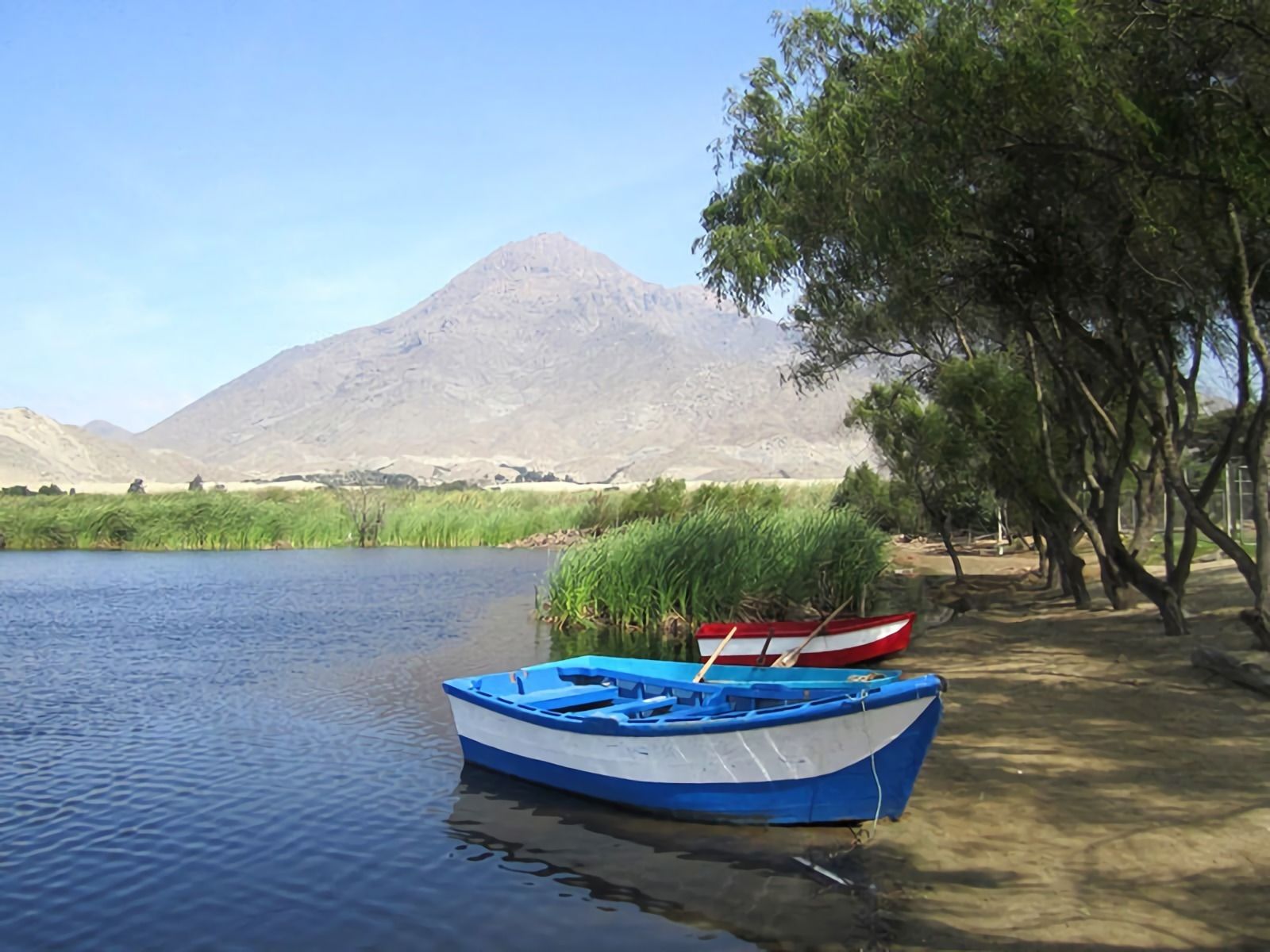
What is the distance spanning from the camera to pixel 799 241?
13234 mm

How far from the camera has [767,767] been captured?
8.09 metres

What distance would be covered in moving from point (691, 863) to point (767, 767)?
0.89 meters

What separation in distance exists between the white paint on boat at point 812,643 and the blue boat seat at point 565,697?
170 inches

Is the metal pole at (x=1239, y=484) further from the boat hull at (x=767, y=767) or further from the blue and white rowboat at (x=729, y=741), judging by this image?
the boat hull at (x=767, y=767)

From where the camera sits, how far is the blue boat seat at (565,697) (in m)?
10.4

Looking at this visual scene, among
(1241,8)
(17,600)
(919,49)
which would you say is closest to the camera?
(1241,8)

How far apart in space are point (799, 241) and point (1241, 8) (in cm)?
564

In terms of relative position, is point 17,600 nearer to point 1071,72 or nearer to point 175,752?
point 175,752

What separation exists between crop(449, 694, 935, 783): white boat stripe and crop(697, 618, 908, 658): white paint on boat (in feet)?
19.4

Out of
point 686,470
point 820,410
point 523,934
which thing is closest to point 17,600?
point 523,934

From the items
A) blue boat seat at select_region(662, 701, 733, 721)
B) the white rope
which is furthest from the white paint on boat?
the white rope

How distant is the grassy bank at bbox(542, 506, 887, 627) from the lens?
18.8m

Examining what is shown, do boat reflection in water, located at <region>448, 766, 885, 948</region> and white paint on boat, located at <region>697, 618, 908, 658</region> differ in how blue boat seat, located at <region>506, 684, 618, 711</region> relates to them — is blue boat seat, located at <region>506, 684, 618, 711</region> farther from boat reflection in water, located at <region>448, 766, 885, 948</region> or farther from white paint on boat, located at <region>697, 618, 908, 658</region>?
white paint on boat, located at <region>697, 618, 908, 658</region>

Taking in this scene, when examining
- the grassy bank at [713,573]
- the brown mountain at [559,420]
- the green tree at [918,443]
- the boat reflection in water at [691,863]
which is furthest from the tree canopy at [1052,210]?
the brown mountain at [559,420]
